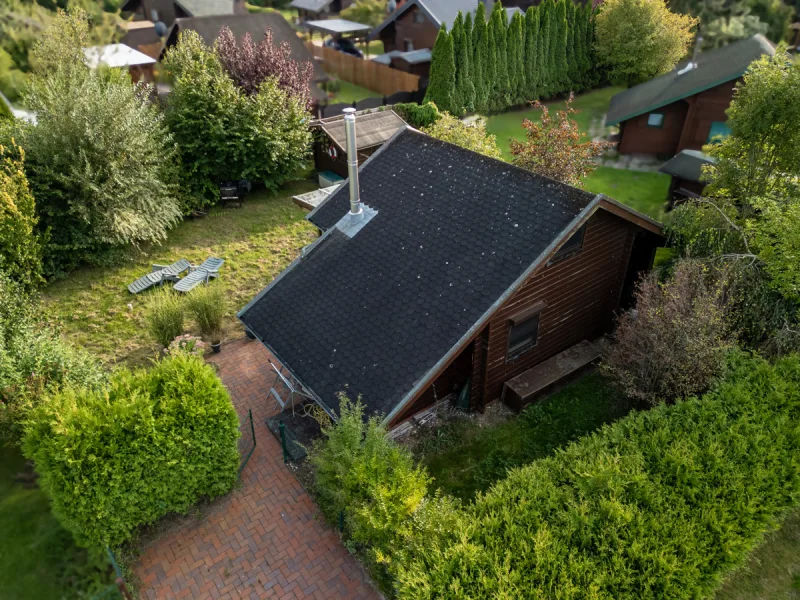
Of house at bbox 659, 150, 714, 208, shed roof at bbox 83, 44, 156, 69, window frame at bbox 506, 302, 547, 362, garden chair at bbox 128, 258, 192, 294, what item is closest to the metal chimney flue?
window frame at bbox 506, 302, 547, 362

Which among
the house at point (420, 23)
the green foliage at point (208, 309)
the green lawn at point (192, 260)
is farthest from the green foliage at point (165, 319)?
the house at point (420, 23)

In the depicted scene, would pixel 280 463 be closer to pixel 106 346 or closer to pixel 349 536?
pixel 349 536

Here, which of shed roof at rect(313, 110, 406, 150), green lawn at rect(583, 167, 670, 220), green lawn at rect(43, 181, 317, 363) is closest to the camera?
green lawn at rect(43, 181, 317, 363)

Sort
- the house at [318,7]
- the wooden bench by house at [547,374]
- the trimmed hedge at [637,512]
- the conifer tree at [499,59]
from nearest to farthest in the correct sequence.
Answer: the trimmed hedge at [637,512] < the wooden bench by house at [547,374] < the conifer tree at [499,59] < the house at [318,7]

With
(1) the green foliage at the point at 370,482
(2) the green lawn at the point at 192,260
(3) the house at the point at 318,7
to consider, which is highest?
(3) the house at the point at 318,7

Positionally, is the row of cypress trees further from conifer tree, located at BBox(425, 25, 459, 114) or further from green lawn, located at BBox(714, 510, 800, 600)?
green lawn, located at BBox(714, 510, 800, 600)

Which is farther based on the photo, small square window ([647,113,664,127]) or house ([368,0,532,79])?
house ([368,0,532,79])

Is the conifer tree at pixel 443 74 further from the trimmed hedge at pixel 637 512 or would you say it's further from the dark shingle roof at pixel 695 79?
the trimmed hedge at pixel 637 512
